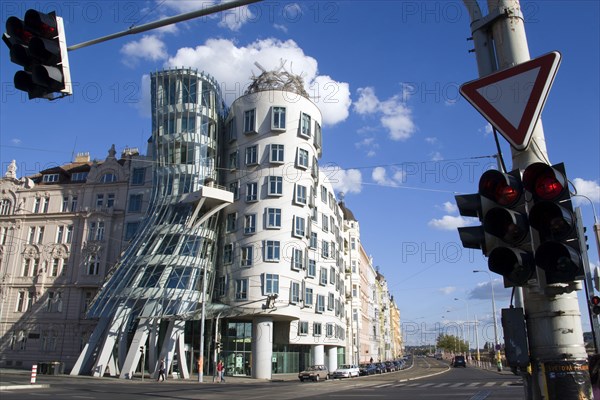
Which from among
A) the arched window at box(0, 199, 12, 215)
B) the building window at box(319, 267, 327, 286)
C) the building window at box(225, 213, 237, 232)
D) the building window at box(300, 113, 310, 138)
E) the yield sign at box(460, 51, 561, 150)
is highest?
the building window at box(300, 113, 310, 138)

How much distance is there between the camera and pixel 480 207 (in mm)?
4895

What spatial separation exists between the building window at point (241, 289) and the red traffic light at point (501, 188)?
4306cm

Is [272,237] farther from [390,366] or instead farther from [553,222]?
[553,222]

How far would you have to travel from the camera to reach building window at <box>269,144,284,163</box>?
162 feet

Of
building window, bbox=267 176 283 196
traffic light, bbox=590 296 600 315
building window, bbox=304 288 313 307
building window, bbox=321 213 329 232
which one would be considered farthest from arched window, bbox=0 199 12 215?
traffic light, bbox=590 296 600 315

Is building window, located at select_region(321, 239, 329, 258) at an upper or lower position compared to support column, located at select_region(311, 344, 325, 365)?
upper

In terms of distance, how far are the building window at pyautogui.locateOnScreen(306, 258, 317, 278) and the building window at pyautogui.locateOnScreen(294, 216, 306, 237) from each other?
426 cm

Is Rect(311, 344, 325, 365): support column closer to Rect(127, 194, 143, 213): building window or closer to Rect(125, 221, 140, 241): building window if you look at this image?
Rect(125, 221, 140, 241): building window

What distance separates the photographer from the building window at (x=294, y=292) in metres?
47.1

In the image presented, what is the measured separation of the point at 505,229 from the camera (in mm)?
4621

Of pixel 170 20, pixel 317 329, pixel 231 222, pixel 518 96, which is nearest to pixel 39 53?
pixel 170 20

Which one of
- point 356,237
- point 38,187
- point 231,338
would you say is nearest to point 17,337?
point 38,187

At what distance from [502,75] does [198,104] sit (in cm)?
4819

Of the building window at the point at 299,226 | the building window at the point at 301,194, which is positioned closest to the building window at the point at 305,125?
the building window at the point at 301,194
